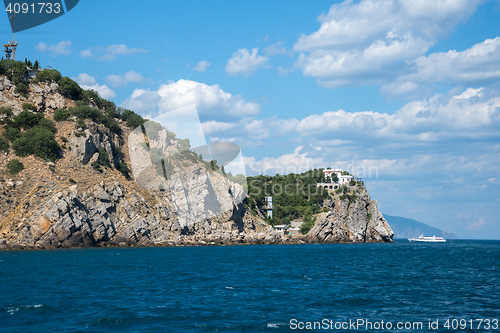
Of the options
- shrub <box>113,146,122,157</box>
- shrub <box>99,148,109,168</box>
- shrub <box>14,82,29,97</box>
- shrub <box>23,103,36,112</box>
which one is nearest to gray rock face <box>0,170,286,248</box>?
shrub <box>99,148,109,168</box>

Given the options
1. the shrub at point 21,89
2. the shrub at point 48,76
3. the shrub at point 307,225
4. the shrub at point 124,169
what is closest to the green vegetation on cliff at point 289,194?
the shrub at point 307,225

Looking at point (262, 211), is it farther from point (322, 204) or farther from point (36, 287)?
point (36, 287)

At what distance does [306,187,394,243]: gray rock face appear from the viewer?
457 feet

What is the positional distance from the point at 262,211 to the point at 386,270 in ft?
320

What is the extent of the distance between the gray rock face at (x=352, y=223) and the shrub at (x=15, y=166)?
299ft

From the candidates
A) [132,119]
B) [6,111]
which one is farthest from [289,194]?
[6,111]

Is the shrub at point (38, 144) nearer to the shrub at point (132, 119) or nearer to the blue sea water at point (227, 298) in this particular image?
the shrub at point (132, 119)

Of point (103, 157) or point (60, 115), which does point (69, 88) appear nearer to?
point (60, 115)

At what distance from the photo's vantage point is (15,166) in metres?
78.3

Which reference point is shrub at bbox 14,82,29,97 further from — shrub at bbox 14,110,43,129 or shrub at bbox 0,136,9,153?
shrub at bbox 0,136,9,153

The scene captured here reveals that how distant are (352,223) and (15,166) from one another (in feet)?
365

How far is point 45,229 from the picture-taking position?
72.4 meters

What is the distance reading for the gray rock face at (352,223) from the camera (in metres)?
139

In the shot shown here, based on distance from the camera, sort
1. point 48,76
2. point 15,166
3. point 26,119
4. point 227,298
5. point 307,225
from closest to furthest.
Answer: point 227,298 → point 15,166 → point 26,119 → point 48,76 → point 307,225
